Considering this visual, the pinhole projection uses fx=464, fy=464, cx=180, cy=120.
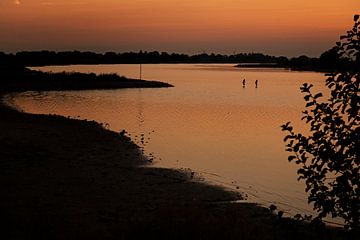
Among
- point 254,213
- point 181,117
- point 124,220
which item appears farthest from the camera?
point 181,117

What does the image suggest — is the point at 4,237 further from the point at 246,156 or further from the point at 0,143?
the point at 246,156

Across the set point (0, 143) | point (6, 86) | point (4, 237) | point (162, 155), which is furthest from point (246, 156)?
point (6, 86)

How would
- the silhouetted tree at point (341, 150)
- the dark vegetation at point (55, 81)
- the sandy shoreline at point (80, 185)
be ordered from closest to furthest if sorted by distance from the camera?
the silhouetted tree at point (341, 150) → the sandy shoreline at point (80, 185) → the dark vegetation at point (55, 81)

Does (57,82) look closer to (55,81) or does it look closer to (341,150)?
(55,81)

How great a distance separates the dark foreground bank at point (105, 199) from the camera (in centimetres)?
913

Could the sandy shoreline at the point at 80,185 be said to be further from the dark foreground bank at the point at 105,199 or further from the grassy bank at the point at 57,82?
the grassy bank at the point at 57,82

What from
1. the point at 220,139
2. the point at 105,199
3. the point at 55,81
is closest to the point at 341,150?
the point at 105,199

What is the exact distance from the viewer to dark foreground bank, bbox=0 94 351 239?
9.13m

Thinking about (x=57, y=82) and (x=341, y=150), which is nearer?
(x=341, y=150)

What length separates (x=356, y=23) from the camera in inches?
200

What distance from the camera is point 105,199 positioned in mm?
14227

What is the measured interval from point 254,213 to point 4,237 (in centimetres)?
783

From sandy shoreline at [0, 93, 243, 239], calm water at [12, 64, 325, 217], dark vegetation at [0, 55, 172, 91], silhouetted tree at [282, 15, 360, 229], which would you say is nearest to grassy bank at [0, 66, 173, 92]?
dark vegetation at [0, 55, 172, 91]

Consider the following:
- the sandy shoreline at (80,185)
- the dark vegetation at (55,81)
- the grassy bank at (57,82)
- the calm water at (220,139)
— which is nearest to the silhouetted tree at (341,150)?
the sandy shoreline at (80,185)
